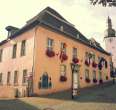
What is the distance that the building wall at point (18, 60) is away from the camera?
2036cm

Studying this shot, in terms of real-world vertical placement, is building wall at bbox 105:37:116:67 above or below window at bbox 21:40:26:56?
above

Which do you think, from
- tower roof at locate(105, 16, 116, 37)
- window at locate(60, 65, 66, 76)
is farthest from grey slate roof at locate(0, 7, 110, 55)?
tower roof at locate(105, 16, 116, 37)

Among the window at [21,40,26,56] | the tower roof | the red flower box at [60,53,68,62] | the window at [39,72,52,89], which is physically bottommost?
the window at [39,72,52,89]

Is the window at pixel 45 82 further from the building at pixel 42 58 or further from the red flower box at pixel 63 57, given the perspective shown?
the red flower box at pixel 63 57

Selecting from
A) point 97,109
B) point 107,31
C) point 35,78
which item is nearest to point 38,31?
point 35,78

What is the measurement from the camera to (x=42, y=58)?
20.4 metres

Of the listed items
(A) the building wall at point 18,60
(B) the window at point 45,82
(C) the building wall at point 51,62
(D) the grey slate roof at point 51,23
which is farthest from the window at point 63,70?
(A) the building wall at point 18,60

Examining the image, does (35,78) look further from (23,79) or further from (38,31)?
(38,31)

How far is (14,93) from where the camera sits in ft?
61.3

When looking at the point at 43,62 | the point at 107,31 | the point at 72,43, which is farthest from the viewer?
the point at 107,31

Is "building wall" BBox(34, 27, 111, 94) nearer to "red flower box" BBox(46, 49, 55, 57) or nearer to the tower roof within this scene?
"red flower box" BBox(46, 49, 55, 57)

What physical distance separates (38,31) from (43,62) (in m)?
3.38

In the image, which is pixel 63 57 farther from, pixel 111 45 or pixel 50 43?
pixel 111 45

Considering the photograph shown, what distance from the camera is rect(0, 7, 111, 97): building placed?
64.7 ft
